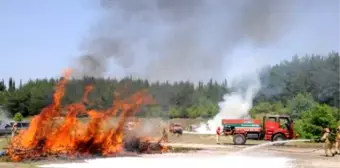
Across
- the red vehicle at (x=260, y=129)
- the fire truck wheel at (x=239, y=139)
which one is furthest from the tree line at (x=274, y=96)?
the fire truck wheel at (x=239, y=139)

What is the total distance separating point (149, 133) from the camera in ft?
108

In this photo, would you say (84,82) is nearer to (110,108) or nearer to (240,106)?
(110,108)

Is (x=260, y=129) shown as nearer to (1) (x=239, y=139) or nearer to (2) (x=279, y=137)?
(2) (x=279, y=137)

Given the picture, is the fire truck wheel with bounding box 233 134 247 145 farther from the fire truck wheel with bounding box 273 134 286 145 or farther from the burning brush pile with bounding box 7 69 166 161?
the burning brush pile with bounding box 7 69 166 161

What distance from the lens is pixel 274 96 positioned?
3115 inches

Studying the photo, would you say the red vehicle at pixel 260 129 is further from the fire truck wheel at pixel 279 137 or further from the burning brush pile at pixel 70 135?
the burning brush pile at pixel 70 135

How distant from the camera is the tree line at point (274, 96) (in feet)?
142

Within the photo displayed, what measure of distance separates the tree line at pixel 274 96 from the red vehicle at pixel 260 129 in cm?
155

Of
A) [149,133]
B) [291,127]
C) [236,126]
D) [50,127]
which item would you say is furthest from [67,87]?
[291,127]

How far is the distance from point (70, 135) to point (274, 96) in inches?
2203

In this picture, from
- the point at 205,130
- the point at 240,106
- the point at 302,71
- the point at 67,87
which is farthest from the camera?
the point at 302,71

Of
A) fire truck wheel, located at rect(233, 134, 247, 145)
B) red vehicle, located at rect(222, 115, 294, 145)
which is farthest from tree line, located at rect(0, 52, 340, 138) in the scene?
fire truck wheel, located at rect(233, 134, 247, 145)

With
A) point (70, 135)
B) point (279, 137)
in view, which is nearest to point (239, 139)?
point (279, 137)

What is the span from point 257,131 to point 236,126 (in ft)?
6.27
